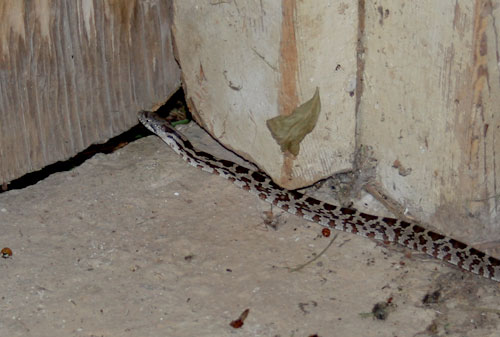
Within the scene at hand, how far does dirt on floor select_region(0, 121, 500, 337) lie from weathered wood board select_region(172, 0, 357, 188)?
20.4 inches

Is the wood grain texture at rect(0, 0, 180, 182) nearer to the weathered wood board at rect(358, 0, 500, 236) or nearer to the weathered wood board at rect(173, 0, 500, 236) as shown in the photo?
the weathered wood board at rect(173, 0, 500, 236)

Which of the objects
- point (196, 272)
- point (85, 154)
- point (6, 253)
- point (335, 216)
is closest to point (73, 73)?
point (85, 154)

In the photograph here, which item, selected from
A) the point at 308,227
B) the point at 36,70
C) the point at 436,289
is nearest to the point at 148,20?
the point at 36,70

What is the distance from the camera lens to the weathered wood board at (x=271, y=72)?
21.3 ft

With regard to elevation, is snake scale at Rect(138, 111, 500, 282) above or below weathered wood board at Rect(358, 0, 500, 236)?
below

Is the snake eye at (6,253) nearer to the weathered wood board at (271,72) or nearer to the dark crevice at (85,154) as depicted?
the dark crevice at (85,154)

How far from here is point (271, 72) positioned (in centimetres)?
682

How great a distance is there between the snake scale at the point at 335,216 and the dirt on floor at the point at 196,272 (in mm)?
85

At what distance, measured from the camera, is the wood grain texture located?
6.72m

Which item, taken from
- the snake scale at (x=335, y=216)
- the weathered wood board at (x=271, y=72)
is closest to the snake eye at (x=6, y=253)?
the snake scale at (x=335, y=216)

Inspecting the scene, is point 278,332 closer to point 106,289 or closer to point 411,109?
point 106,289

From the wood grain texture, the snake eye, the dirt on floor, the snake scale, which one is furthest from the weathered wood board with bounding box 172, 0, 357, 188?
the snake eye

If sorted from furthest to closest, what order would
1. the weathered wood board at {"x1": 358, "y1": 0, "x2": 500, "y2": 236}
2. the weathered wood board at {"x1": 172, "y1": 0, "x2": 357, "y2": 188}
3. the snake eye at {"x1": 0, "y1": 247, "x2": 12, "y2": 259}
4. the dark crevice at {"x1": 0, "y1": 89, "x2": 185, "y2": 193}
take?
1. the dark crevice at {"x1": 0, "y1": 89, "x2": 185, "y2": 193}
2. the snake eye at {"x1": 0, "y1": 247, "x2": 12, "y2": 259}
3. the weathered wood board at {"x1": 172, "y1": 0, "x2": 357, "y2": 188}
4. the weathered wood board at {"x1": 358, "y1": 0, "x2": 500, "y2": 236}

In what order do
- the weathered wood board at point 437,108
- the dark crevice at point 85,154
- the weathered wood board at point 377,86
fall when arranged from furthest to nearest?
the dark crevice at point 85,154
the weathered wood board at point 377,86
the weathered wood board at point 437,108
